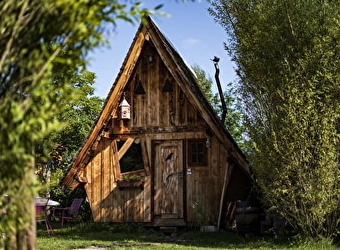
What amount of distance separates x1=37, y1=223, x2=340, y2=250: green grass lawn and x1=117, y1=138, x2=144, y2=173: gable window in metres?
2.06

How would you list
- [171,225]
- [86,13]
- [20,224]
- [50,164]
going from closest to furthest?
[86,13]
[20,224]
[171,225]
[50,164]

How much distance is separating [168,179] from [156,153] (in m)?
0.84

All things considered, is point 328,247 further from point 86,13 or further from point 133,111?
point 86,13

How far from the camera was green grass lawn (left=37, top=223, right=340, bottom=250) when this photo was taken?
11086 mm

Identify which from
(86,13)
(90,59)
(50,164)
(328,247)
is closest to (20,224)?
(90,59)

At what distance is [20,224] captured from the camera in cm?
443

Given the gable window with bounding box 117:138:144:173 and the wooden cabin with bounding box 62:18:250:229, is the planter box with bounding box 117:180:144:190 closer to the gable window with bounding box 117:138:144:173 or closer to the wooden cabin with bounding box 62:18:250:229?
the wooden cabin with bounding box 62:18:250:229

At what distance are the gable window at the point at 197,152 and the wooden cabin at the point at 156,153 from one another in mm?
29

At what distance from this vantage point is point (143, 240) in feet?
42.2

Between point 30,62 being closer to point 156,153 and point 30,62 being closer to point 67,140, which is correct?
point 156,153

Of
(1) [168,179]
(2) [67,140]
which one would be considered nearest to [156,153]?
(1) [168,179]

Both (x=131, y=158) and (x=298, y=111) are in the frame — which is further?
(x=131, y=158)

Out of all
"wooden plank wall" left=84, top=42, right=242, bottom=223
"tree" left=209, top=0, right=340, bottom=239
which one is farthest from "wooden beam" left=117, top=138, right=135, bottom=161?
"tree" left=209, top=0, right=340, bottom=239

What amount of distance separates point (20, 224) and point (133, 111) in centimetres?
1159
